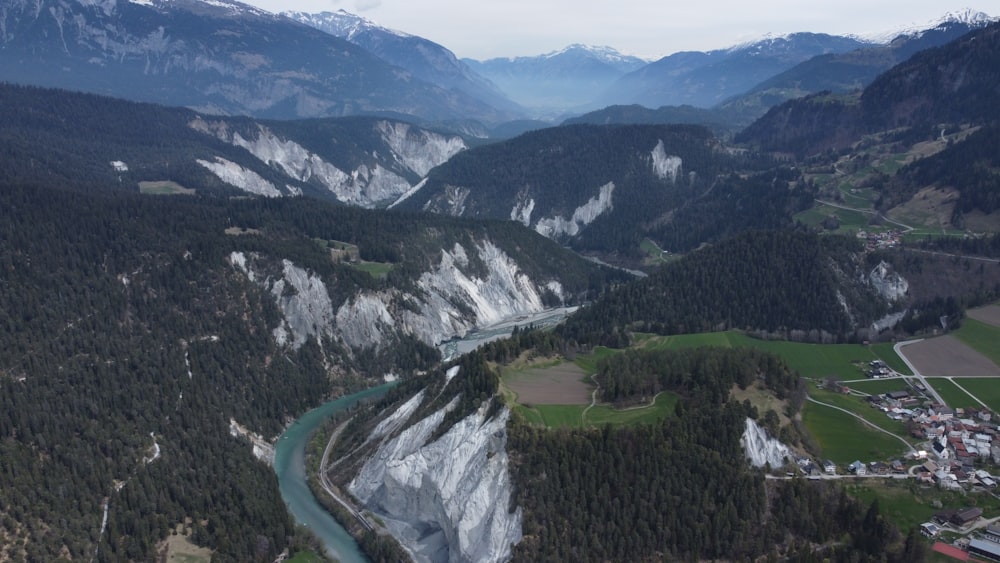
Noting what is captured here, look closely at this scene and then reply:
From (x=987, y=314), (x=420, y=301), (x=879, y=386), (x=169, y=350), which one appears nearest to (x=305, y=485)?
(x=169, y=350)

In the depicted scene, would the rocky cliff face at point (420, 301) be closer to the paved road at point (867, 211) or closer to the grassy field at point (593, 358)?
the grassy field at point (593, 358)

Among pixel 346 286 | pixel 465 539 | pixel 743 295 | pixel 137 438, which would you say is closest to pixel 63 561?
pixel 137 438

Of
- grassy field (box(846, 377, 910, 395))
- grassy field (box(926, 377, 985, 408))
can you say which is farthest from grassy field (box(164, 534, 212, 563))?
grassy field (box(926, 377, 985, 408))

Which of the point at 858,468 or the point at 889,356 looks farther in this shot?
the point at 889,356

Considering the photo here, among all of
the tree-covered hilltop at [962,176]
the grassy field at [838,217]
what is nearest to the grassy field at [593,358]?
the grassy field at [838,217]

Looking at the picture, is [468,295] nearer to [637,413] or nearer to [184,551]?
[637,413]
